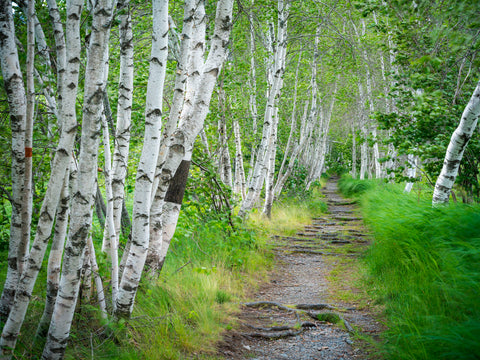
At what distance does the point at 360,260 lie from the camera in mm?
7109

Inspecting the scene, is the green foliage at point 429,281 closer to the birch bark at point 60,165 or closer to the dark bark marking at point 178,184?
the dark bark marking at point 178,184

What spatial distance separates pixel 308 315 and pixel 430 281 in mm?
1665

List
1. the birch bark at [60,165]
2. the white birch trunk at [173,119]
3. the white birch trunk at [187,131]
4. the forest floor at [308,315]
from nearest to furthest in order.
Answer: the birch bark at [60,165]
the forest floor at [308,315]
the white birch trunk at [173,119]
the white birch trunk at [187,131]

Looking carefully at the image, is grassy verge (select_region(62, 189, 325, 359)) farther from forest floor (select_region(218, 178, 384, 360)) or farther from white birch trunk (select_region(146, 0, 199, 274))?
white birch trunk (select_region(146, 0, 199, 274))

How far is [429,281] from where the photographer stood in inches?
146

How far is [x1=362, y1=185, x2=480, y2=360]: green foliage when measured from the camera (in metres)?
2.56

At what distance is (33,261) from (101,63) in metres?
1.73

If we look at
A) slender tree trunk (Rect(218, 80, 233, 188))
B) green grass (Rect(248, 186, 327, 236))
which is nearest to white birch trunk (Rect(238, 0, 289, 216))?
green grass (Rect(248, 186, 327, 236))

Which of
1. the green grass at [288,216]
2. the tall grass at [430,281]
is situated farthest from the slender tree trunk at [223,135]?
the tall grass at [430,281]

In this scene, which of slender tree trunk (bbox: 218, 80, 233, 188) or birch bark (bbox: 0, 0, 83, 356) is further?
slender tree trunk (bbox: 218, 80, 233, 188)

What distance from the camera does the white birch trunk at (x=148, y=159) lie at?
3221mm

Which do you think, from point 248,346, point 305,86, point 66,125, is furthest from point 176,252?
point 305,86

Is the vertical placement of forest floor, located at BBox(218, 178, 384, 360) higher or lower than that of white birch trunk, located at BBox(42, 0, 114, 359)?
lower

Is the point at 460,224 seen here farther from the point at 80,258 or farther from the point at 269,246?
the point at 269,246
